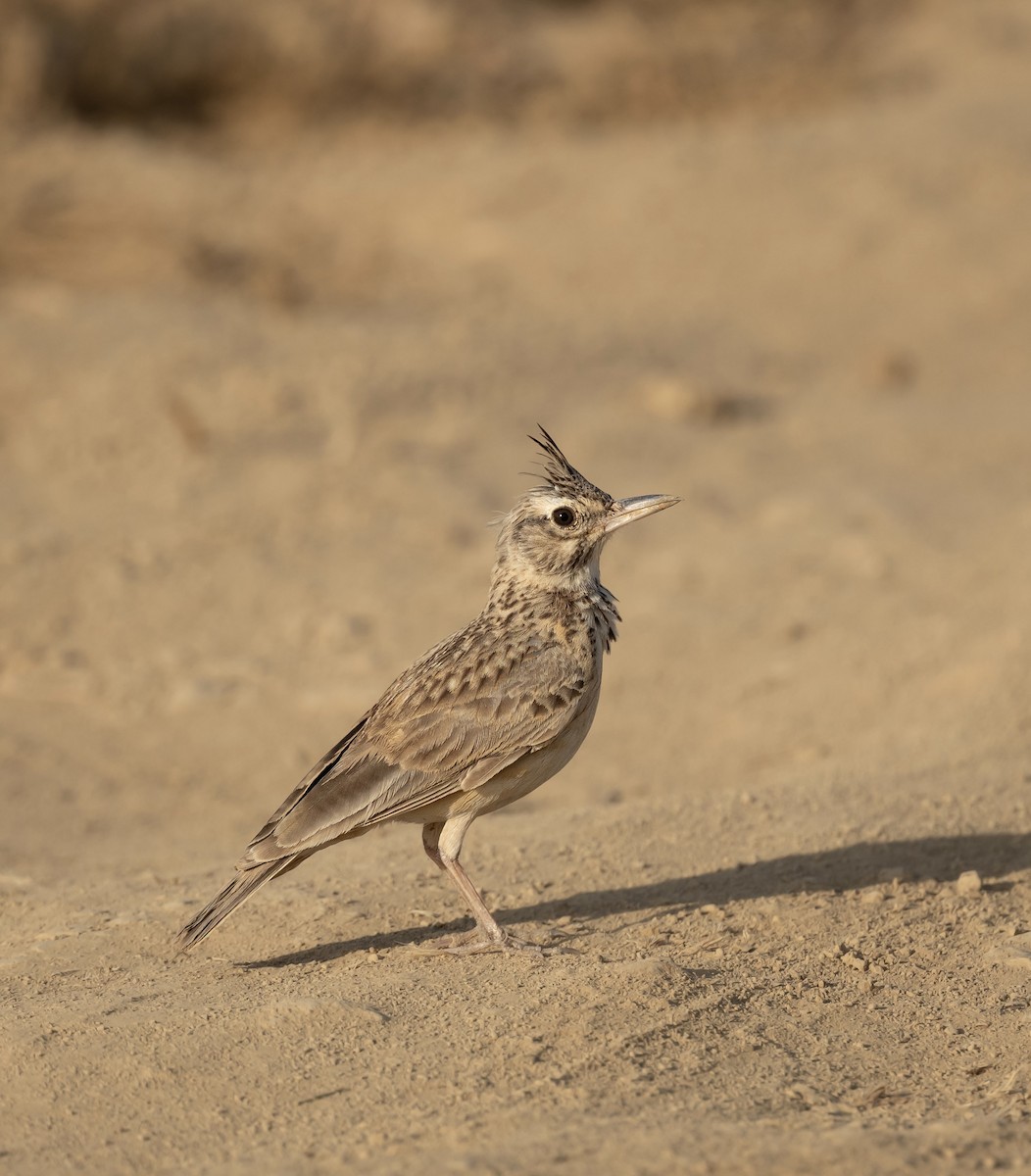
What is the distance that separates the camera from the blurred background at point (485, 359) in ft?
30.1

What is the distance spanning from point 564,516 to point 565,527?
4cm

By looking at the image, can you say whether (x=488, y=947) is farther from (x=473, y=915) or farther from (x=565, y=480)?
(x=565, y=480)

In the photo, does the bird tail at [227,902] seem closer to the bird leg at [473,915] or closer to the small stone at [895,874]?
the bird leg at [473,915]

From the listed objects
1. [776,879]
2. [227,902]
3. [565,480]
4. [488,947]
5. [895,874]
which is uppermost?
[565,480]

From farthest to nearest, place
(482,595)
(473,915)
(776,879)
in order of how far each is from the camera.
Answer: (482,595) → (776,879) → (473,915)

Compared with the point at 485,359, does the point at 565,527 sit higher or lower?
lower

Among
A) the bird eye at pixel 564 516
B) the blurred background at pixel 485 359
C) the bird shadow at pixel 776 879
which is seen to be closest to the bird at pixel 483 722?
the bird eye at pixel 564 516

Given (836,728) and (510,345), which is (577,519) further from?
(510,345)

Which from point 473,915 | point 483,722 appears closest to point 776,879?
point 473,915

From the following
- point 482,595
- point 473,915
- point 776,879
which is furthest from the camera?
point 482,595

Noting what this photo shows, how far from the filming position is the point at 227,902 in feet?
17.0

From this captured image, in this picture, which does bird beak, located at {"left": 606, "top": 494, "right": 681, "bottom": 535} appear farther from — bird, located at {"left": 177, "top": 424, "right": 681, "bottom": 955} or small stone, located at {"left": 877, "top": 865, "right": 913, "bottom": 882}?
small stone, located at {"left": 877, "top": 865, "right": 913, "bottom": 882}

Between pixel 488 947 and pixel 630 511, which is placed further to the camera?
pixel 630 511

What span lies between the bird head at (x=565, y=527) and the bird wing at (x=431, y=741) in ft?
1.22
